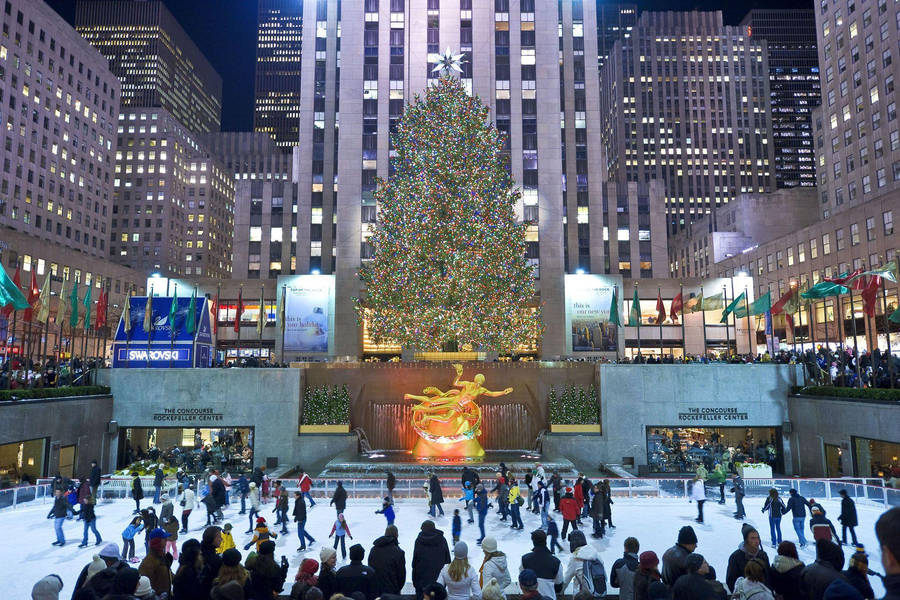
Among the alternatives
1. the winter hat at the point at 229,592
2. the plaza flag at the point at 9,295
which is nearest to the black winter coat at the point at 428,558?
the winter hat at the point at 229,592

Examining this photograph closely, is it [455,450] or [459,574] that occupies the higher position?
[459,574]

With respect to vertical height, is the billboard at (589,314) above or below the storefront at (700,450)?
above

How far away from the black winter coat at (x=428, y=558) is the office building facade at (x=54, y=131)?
8539 centimetres

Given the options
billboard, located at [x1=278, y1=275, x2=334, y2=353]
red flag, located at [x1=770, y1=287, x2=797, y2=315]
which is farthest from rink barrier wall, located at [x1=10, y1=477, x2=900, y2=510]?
billboard, located at [x1=278, y1=275, x2=334, y2=353]

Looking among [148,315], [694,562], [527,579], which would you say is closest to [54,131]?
[148,315]

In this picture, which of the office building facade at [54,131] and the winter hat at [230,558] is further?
the office building facade at [54,131]

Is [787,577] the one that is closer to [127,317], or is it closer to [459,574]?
[459,574]

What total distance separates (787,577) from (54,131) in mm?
100628

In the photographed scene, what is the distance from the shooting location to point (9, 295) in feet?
79.0

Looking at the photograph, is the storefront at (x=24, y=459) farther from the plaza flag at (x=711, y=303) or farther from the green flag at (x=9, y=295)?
the plaza flag at (x=711, y=303)

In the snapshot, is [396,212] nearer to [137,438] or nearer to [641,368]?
[641,368]

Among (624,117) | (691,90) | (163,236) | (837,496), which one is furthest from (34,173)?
(691,90)

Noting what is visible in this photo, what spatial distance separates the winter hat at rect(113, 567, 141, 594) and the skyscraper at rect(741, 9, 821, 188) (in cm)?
16571

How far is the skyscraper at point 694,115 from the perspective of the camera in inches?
5546
